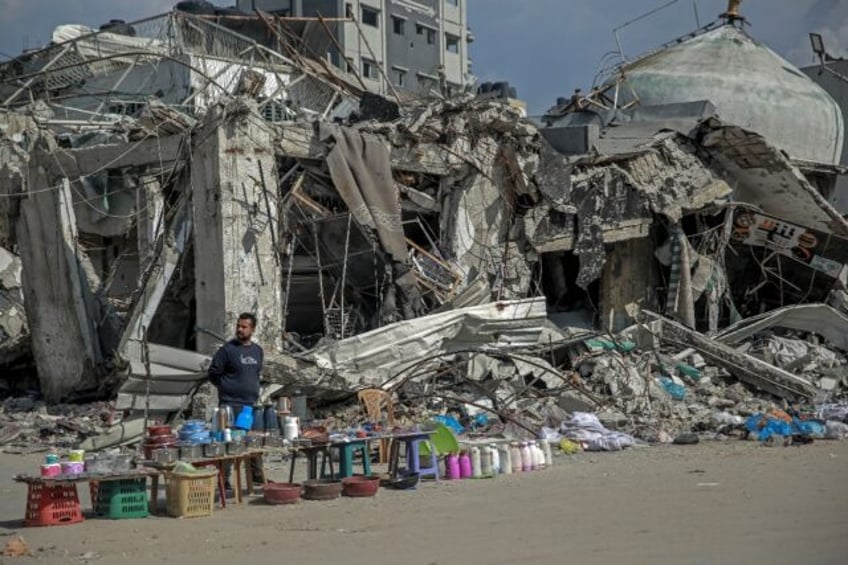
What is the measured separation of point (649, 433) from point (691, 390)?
7.94 ft

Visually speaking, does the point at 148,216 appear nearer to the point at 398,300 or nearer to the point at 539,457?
the point at 398,300

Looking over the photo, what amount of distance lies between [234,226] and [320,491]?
190 inches

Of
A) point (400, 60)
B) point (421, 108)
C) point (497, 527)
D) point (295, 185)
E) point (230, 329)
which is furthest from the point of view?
point (400, 60)

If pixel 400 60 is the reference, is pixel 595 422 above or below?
below

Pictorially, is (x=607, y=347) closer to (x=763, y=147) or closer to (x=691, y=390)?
(x=691, y=390)

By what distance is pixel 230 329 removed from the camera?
1245 cm

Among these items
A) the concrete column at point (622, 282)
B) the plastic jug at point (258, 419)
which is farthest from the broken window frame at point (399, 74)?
the plastic jug at point (258, 419)

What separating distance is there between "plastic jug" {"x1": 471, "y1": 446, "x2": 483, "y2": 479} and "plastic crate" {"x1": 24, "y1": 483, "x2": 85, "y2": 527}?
10.6 feet

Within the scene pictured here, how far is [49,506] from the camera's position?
7488 mm

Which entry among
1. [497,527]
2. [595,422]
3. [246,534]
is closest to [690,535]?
[497,527]

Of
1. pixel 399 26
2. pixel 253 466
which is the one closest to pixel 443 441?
pixel 253 466

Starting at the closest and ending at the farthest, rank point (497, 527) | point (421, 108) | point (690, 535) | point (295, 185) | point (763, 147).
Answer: point (690, 535)
point (497, 527)
point (295, 185)
point (421, 108)
point (763, 147)

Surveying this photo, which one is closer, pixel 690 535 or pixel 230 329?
pixel 690 535

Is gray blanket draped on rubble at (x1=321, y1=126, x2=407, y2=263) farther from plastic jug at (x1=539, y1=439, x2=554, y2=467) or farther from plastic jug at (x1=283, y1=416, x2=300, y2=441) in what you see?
plastic jug at (x1=283, y1=416, x2=300, y2=441)
